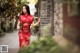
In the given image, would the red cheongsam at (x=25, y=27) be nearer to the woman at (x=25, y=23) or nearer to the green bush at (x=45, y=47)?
the woman at (x=25, y=23)

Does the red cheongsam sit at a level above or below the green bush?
below

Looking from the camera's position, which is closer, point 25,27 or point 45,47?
point 45,47

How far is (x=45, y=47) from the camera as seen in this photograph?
2.43 m

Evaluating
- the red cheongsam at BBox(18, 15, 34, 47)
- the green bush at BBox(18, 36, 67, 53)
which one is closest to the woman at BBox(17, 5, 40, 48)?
the red cheongsam at BBox(18, 15, 34, 47)

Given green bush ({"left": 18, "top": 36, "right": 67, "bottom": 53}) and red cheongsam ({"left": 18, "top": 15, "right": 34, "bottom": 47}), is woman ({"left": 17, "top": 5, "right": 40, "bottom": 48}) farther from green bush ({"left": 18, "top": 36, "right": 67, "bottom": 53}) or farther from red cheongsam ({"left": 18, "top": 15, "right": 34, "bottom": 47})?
green bush ({"left": 18, "top": 36, "right": 67, "bottom": 53})

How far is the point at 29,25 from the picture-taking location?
984cm

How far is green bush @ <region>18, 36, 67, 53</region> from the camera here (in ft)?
7.61

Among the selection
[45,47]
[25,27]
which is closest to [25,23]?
[25,27]

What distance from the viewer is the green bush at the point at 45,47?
7.61 ft

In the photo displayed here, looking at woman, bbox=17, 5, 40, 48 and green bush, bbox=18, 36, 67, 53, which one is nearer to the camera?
green bush, bbox=18, 36, 67, 53

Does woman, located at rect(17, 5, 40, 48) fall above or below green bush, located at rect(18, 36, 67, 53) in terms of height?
below

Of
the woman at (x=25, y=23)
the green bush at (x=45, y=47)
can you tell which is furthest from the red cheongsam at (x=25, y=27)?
the green bush at (x=45, y=47)

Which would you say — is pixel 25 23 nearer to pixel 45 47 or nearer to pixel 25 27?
pixel 25 27

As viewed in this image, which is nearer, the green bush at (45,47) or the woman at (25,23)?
the green bush at (45,47)
